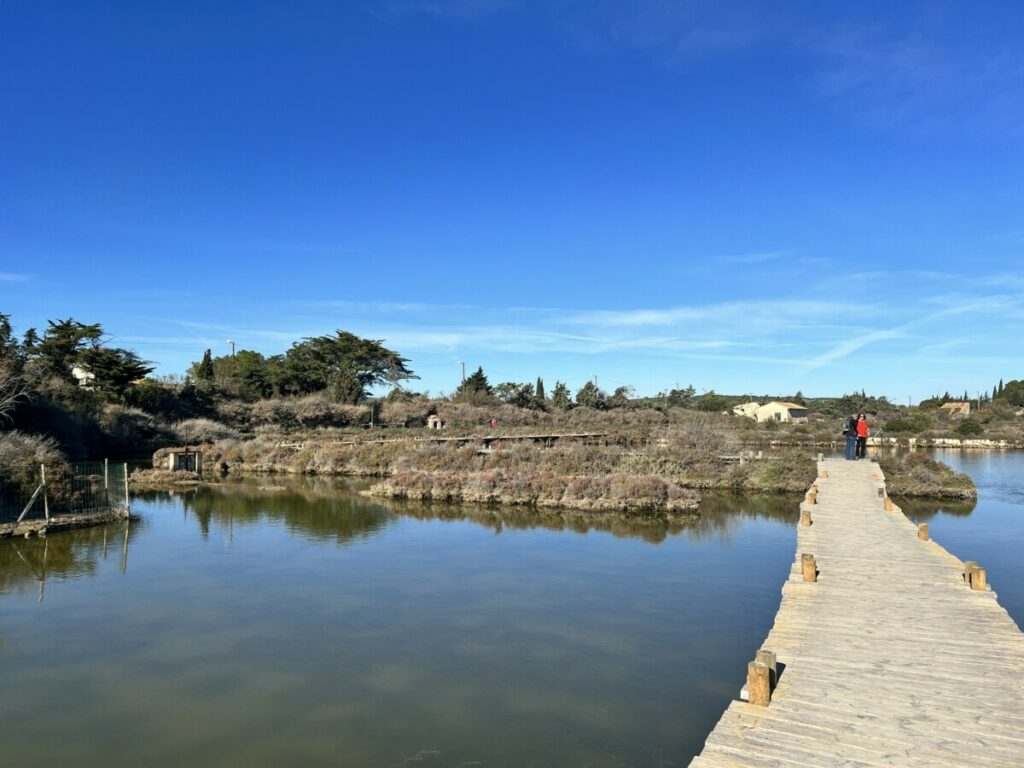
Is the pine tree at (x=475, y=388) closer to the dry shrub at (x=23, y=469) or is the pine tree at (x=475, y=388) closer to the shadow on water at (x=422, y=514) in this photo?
the shadow on water at (x=422, y=514)

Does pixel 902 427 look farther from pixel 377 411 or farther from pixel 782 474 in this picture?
pixel 377 411

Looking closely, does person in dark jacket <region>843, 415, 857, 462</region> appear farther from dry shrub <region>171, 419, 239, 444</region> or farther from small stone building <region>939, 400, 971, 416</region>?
small stone building <region>939, 400, 971, 416</region>

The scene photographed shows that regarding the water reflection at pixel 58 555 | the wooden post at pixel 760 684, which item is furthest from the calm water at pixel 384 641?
the wooden post at pixel 760 684

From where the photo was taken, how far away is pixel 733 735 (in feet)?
18.7

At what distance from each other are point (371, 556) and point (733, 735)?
1284 cm

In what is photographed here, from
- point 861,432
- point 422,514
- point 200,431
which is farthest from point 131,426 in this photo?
point 861,432

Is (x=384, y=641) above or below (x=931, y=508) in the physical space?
below

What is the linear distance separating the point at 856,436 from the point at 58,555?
26935mm

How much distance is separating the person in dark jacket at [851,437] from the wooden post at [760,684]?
23.7 metres

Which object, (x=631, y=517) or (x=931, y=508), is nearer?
(x=631, y=517)

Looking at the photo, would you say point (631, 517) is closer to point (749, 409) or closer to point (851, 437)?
point (851, 437)

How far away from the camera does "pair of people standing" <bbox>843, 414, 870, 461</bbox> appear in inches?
1091

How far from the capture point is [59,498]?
20797mm

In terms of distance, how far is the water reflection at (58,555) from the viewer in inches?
584
